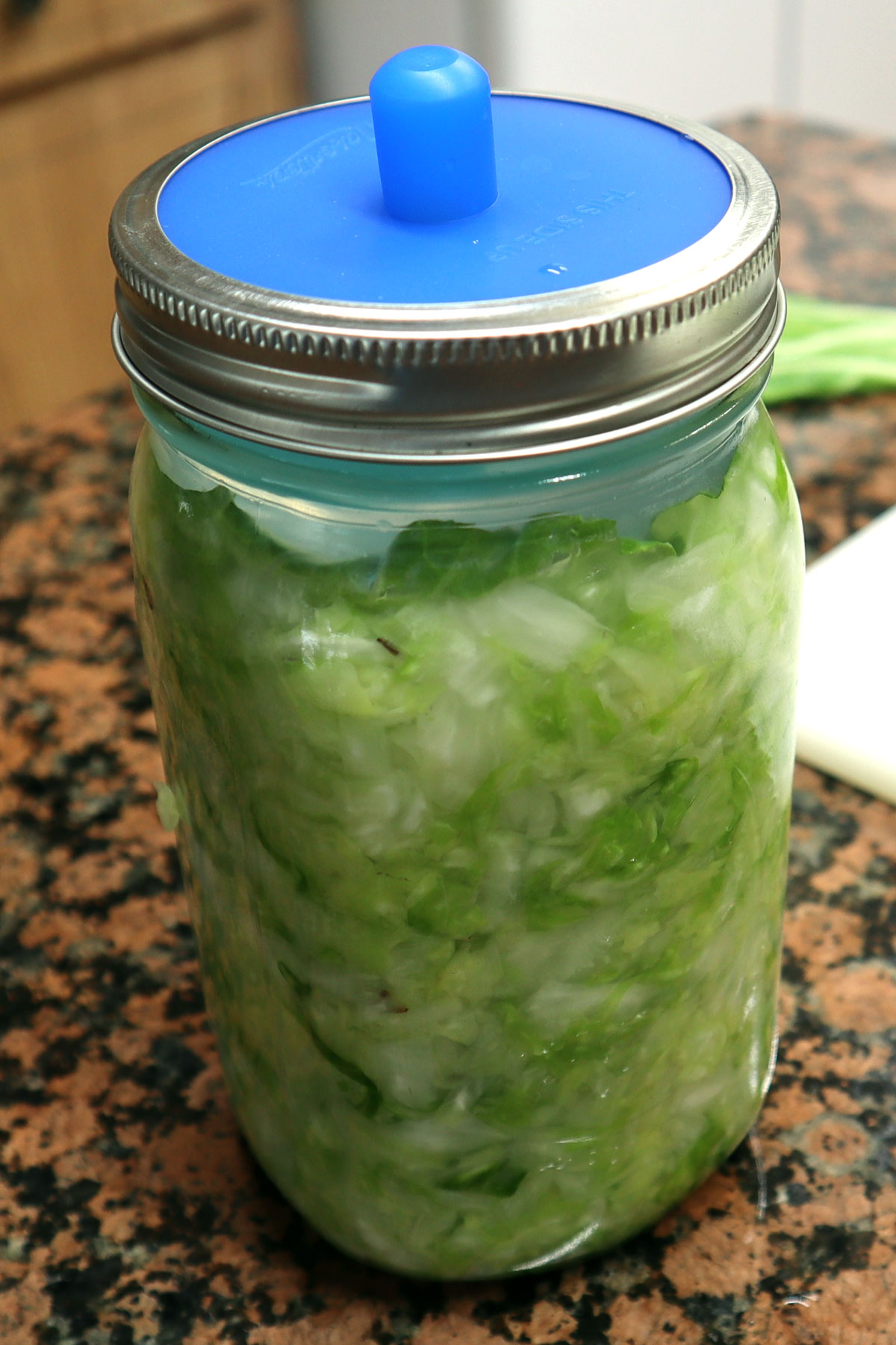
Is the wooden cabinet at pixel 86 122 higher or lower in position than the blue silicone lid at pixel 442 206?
lower

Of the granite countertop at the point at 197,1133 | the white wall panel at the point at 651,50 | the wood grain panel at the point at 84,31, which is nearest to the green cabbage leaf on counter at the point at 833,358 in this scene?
the granite countertop at the point at 197,1133

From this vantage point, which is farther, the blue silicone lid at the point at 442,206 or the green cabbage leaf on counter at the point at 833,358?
the green cabbage leaf on counter at the point at 833,358

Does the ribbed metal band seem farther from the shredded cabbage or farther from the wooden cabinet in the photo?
the wooden cabinet

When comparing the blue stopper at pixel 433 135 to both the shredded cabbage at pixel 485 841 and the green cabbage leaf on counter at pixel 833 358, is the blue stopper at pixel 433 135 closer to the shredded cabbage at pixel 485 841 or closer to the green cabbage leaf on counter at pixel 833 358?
the shredded cabbage at pixel 485 841

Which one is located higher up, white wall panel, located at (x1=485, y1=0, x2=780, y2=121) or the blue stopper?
the blue stopper

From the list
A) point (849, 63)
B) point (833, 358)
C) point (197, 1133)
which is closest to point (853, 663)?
point (833, 358)

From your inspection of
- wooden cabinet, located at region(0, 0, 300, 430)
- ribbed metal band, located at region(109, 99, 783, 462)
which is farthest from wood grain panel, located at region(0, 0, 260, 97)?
ribbed metal band, located at region(109, 99, 783, 462)

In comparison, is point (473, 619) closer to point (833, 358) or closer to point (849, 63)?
point (833, 358)

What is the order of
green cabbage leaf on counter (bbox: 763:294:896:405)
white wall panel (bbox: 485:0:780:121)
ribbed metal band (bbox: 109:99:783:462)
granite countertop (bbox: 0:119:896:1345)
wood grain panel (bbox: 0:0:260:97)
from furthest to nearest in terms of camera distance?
white wall panel (bbox: 485:0:780:121), wood grain panel (bbox: 0:0:260:97), green cabbage leaf on counter (bbox: 763:294:896:405), granite countertop (bbox: 0:119:896:1345), ribbed metal band (bbox: 109:99:783:462)
